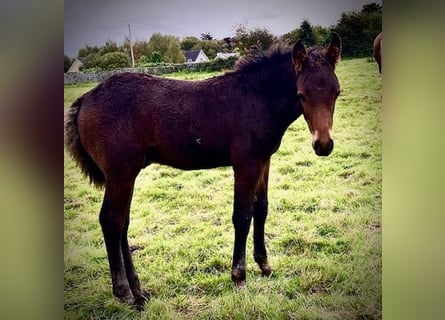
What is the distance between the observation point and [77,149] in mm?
2623

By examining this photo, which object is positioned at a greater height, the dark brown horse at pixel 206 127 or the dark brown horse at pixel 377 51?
the dark brown horse at pixel 377 51

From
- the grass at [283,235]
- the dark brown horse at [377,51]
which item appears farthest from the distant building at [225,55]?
the dark brown horse at [377,51]

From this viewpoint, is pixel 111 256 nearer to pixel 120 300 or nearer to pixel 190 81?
pixel 120 300

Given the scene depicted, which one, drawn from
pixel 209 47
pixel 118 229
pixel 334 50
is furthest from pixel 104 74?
pixel 334 50

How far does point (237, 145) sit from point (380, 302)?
106 cm

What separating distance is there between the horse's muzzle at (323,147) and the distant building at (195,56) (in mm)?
707

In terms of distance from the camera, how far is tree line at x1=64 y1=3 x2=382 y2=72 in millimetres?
2502

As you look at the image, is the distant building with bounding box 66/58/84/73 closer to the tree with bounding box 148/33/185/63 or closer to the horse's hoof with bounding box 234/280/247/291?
the tree with bounding box 148/33/185/63

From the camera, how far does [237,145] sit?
8.16 feet

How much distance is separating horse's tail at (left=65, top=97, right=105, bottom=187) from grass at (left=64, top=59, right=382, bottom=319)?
0.18ft

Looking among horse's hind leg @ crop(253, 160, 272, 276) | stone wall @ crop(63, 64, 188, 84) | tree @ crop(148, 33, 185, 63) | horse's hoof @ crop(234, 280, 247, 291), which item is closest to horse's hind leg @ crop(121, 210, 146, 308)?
horse's hoof @ crop(234, 280, 247, 291)

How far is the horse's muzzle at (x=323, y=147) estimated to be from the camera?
249 cm

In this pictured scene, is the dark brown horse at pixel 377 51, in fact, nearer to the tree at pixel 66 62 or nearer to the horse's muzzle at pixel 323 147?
the horse's muzzle at pixel 323 147
